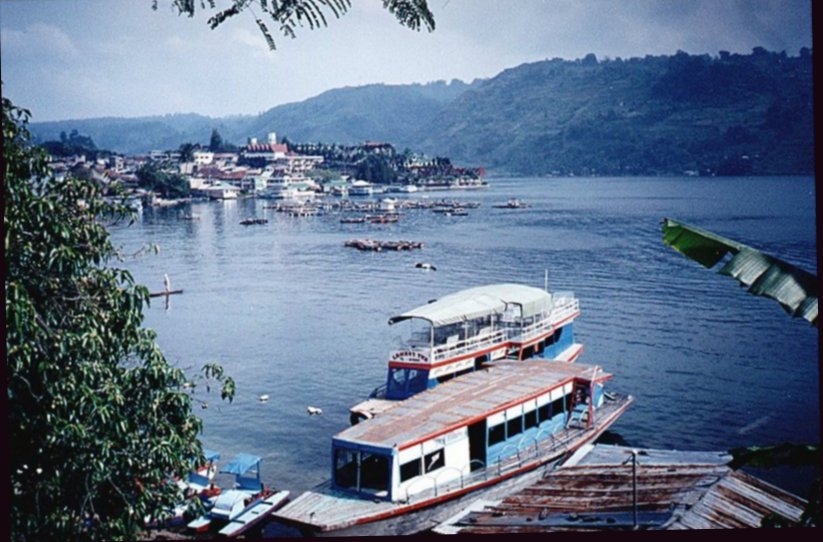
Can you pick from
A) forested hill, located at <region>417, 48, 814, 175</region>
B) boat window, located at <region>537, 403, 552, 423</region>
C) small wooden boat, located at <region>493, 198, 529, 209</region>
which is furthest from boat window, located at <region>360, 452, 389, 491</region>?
small wooden boat, located at <region>493, 198, 529, 209</region>

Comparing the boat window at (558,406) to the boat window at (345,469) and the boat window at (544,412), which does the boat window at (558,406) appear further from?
the boat window at (345,469)

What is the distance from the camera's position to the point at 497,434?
25.0ft

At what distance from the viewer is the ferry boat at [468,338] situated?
359 inches

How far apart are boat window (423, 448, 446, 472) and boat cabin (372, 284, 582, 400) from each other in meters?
2.08

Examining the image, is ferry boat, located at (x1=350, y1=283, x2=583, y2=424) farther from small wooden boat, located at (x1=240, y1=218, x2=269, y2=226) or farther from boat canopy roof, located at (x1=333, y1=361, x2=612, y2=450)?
small wooden boat, located at (x1=240, y1=218, x2=269, y2=226)

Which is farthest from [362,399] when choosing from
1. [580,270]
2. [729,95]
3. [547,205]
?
[547,205]

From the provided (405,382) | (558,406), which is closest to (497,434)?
(558,406)

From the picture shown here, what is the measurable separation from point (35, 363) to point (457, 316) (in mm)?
6686

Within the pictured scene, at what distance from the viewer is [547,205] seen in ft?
136

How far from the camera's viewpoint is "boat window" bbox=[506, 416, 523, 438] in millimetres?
7746

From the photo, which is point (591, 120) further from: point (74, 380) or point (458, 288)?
point (74, 380)

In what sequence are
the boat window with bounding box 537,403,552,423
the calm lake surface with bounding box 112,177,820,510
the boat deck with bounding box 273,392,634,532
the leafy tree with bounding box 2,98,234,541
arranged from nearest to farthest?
the leafy tree with bounding box 2,98,234,541 → the boat deck with bounding box 273,392,634,532 → the boat window with bounding box 537,403,552,423 → the calm lake surface with bounding box 112,177,820,510

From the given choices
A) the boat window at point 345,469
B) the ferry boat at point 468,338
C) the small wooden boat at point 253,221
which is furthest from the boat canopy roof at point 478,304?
the small wooden boat at point 253,221

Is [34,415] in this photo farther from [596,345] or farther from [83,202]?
[596,345]
